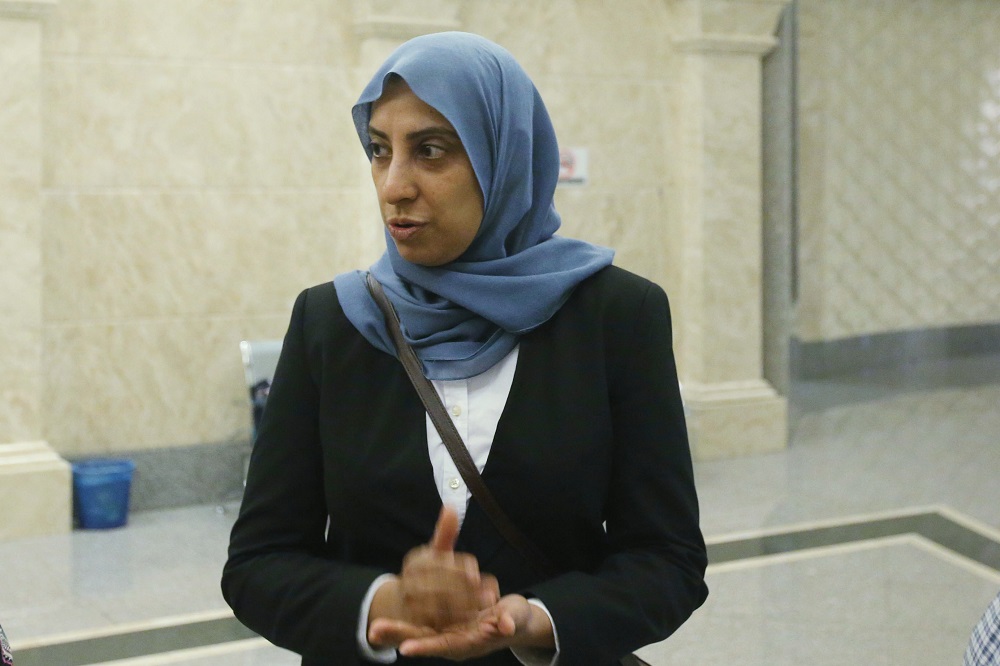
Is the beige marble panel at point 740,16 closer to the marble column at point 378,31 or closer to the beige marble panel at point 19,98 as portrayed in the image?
the marble column at point 378,31

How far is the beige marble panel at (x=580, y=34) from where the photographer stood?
6.65 meters

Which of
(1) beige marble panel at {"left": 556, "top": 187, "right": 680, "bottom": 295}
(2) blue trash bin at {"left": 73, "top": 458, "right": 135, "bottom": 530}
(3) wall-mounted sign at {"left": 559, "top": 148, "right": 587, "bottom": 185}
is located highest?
(3) wall-mounted sign at {"left": 559, "top": 148, "right": 587, "bottom": 185}

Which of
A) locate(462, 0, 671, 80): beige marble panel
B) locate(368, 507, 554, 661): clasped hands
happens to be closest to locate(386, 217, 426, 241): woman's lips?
locate(368, 507, 554, 661): clasped hands

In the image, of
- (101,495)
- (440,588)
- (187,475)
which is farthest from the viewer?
(187,475)

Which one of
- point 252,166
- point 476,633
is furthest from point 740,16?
point 476,633

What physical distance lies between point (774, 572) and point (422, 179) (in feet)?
12.2

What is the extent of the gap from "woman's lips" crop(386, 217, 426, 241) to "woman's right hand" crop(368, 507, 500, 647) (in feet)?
1.31

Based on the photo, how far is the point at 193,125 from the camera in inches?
234

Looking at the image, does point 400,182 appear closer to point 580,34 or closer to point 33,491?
point 33,491

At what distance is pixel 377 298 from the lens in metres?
1.65

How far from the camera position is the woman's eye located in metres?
1.55

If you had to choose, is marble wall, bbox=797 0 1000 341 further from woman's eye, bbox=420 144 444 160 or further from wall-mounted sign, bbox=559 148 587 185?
woman's eye, bbox=420 144 444 160

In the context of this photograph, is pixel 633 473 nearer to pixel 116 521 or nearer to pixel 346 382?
pixel 346 382

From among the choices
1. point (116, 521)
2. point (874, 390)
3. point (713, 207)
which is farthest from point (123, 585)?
point (874, 390)
